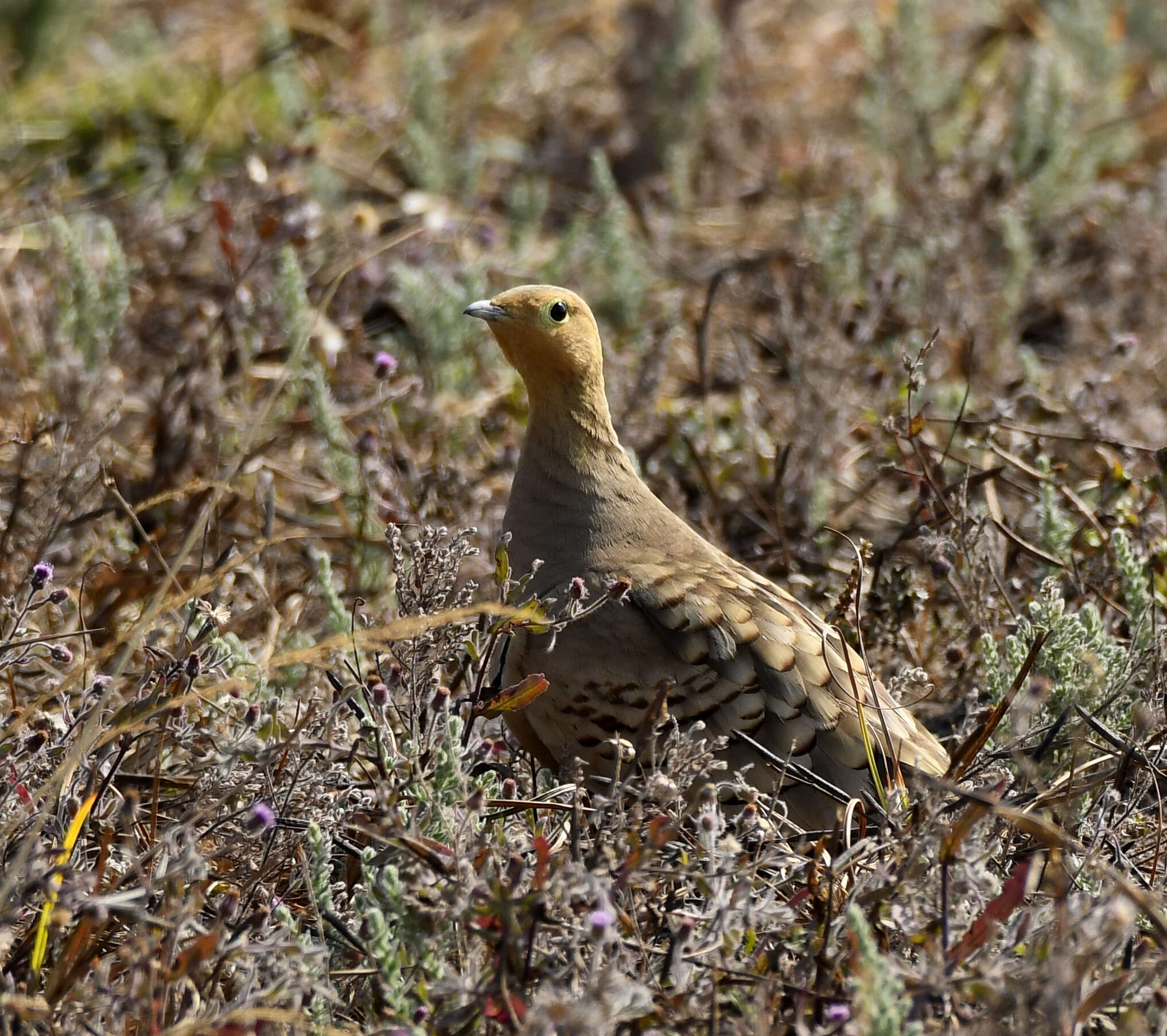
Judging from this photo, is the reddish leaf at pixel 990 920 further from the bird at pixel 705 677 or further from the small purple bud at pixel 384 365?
the small purple bud at pixel 384 365

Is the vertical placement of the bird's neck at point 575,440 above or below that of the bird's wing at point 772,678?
above

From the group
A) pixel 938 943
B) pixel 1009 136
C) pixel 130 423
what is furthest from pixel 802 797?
pixel 1009 136

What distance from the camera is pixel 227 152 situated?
5.84m

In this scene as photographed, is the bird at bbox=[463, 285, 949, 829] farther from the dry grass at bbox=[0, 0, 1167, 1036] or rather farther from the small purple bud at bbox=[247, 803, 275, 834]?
the small purple bud at bbox=[247, 803, 275, 834]

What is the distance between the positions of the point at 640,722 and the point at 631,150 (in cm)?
405

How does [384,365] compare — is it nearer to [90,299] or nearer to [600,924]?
[90,299]

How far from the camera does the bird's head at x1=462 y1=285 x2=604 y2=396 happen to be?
3254 mm

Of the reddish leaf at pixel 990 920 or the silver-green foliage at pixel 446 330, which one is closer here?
the reddish leaf at pixel 990 920

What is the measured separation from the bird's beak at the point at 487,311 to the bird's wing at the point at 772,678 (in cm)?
69

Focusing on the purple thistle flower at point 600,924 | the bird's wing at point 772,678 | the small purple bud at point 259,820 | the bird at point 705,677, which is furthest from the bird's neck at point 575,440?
the purple thistle flower at point 600,924

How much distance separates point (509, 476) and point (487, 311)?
1083 mm

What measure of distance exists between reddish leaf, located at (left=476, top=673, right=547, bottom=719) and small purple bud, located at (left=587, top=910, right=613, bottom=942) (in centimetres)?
55

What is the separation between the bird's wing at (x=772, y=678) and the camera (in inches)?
115

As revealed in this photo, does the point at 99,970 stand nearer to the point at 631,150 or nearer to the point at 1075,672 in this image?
the point at 1075,672
